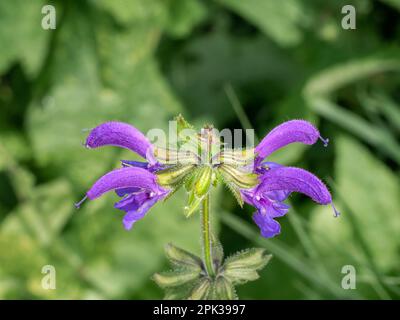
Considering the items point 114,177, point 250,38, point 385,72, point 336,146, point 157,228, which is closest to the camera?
point 114,177

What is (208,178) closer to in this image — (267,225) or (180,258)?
(267,225)

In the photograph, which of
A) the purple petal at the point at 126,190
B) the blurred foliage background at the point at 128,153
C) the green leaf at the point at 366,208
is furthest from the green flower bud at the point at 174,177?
the green leaf at the point at 366,208

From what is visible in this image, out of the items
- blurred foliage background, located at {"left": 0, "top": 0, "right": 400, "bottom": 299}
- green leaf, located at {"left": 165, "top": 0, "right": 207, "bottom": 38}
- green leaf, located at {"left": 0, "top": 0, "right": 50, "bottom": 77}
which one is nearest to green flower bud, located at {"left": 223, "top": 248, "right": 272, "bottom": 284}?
blurred foliage background, located at {"left": 0, "top": 0, "right": 400, "bottom": 299}

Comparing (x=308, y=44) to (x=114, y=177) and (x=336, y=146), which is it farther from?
(x=114, y=177)

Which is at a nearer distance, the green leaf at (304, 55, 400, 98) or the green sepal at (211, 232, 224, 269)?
the green sepal at (211, 232, 224, 269)

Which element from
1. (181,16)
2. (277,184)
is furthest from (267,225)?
(181,16)

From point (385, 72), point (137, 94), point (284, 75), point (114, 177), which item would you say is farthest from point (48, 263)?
point (385, 72)

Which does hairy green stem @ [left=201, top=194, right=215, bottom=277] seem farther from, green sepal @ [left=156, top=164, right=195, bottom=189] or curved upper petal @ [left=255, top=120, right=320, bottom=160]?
curved upper petal @ [left=255, top=120, right=320, bottom=160]
